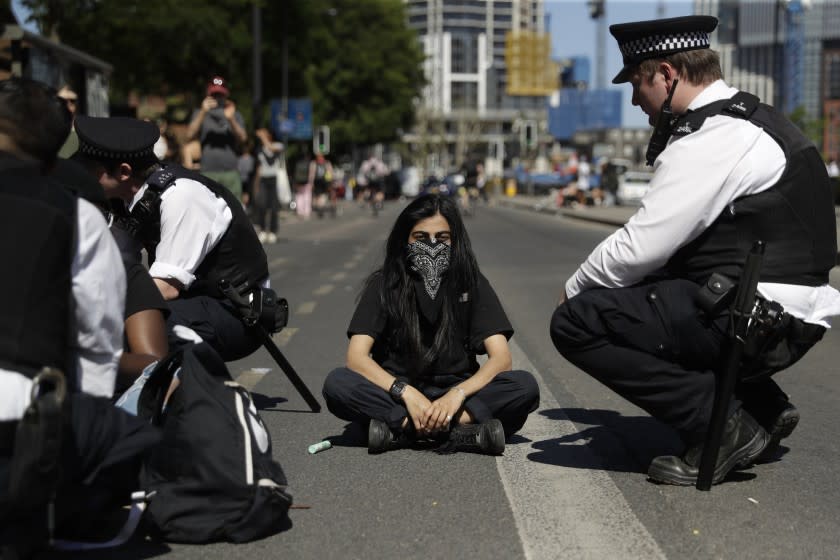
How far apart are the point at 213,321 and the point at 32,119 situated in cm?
277

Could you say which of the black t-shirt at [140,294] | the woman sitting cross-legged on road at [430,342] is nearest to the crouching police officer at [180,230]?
the black t-shirt at [140,294]

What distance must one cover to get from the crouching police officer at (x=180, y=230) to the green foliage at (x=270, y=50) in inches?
924

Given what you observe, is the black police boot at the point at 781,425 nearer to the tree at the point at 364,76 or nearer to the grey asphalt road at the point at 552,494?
the grey asphalt road at the point at 552,494

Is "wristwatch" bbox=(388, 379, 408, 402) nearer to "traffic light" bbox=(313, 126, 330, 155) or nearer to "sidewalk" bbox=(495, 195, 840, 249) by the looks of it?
"sidewalk" bbox=(495, 195, 840, 249)

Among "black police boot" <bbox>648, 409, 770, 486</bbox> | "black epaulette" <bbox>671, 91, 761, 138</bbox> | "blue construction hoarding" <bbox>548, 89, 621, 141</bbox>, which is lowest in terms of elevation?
"black police boot" <bbox>648, 409, 770, 486</bbox>

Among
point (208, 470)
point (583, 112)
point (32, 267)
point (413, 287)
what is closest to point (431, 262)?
point (413, 287)

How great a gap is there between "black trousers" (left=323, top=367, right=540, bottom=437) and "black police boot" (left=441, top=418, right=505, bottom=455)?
0.26ft

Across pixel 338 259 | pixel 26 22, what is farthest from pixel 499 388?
pixel 26 22

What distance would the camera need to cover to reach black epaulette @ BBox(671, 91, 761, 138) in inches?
192

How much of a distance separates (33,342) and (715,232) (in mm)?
2481

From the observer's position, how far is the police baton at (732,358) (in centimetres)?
463

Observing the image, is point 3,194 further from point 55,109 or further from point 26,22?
point 26,22

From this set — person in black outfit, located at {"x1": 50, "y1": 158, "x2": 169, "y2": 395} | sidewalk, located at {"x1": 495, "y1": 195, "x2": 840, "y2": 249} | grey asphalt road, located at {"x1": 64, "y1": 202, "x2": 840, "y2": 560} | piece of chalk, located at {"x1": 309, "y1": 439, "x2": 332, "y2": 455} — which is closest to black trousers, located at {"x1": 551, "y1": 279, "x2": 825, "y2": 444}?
grey asphalt road, located at {"x1": 64, "y1": 202, "x2": 840, "y2": 560}

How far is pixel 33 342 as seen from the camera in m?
3.48
